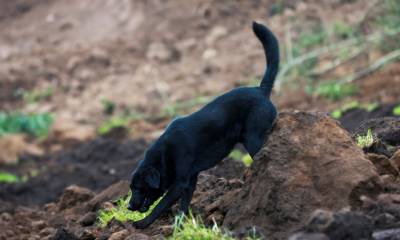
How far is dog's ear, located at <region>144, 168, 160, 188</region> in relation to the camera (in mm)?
6043

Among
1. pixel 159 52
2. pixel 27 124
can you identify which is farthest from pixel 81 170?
pixel 159 52

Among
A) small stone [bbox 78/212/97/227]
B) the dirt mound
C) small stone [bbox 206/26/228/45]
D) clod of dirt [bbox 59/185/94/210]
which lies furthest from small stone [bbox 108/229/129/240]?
small stone [bbox 206/26/228/45]

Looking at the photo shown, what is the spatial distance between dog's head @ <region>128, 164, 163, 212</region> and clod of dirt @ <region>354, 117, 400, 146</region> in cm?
203

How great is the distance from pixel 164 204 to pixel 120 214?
0.89 metres

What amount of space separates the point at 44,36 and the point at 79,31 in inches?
54.2

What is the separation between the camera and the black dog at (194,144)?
6.11 meters

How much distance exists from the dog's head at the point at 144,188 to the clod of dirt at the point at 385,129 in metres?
2.03

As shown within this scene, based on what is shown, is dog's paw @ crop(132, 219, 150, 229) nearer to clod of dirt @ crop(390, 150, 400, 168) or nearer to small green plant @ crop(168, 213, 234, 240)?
small green plant @ crop(168, 213, 234, 240)

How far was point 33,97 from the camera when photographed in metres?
23.4

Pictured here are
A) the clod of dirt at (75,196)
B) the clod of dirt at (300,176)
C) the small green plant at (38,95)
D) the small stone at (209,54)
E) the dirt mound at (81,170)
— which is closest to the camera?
the clod of dirt at (300,176)

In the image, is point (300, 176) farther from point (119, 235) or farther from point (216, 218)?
point (119, 235)

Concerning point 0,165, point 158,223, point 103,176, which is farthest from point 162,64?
point 158,223

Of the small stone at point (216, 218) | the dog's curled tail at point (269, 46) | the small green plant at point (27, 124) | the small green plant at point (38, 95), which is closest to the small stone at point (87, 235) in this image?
the small stone at point (216, 218)

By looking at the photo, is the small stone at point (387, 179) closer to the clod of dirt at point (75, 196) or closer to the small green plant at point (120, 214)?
the small green plant at point (120, 214)
